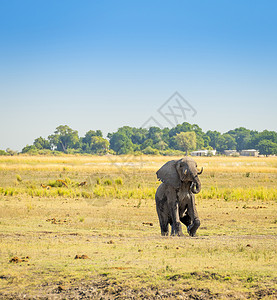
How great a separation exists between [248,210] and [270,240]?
7.52m

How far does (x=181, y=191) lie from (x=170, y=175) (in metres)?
0.47

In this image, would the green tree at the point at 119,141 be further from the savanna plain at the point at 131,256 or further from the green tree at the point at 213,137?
the savanna plain at the point at 131,256

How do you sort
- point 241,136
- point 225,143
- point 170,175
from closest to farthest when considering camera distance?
point 170,175 < point 225,143 < point 241,136

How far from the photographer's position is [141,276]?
26.5 feet

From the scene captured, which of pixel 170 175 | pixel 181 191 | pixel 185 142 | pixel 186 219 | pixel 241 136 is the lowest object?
pixel 186 219

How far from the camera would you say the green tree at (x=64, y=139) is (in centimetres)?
13688

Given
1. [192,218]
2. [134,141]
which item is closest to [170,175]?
[192,218]

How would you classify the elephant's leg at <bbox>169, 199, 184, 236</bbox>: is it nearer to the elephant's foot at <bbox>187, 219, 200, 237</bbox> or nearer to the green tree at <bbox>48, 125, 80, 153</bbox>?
the elephant's foot at <bbox>187, 219, 200, 237</bbox>

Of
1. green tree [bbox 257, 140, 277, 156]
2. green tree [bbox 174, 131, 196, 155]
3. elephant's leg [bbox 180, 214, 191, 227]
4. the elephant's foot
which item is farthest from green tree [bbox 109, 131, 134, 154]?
the elephant's foot

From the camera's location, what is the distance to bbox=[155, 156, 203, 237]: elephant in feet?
39.6

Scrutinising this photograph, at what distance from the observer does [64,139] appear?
139250 mm

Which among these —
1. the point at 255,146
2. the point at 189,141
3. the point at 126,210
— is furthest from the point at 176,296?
the point at 255,146

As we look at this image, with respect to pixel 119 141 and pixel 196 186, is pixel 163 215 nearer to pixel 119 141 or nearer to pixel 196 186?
pixel 196 186

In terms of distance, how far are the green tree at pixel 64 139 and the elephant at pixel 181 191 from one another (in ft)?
410
